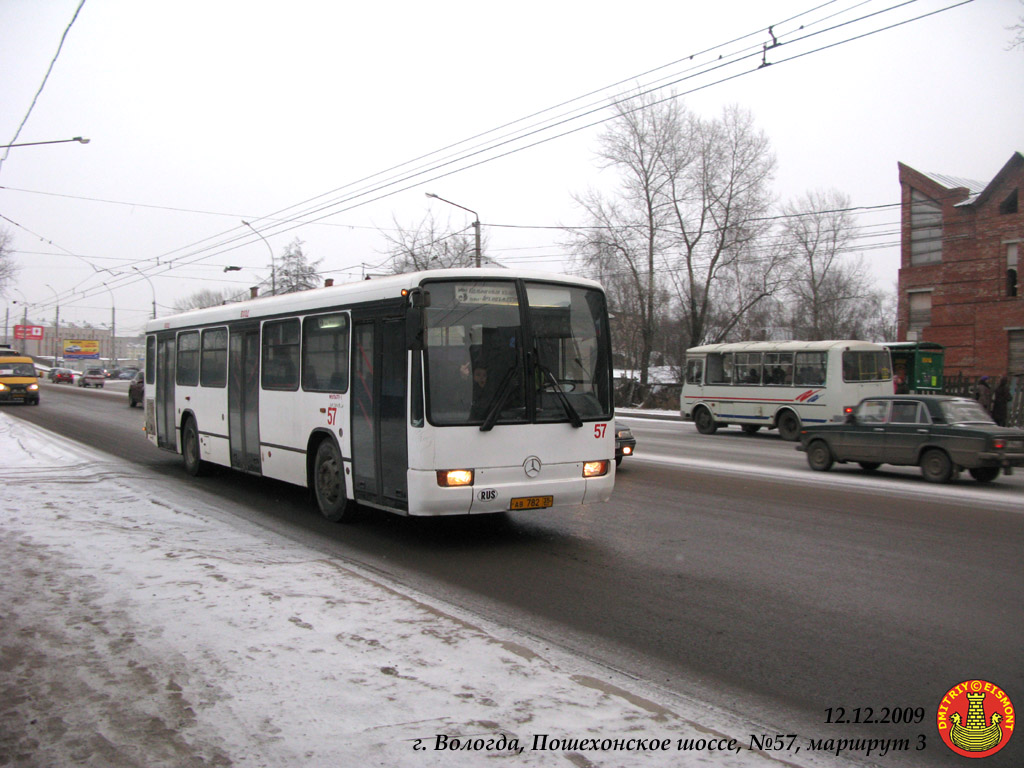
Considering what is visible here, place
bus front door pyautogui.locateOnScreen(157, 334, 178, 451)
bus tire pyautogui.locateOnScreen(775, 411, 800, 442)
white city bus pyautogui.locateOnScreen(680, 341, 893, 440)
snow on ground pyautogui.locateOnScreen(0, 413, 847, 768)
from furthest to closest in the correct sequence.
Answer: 1. bus tire pyautogui.locateOnScreen(775, 411, 800, 442)
2. white city bus pyautogui.locateOnScreen(680, 341, 893, 440)
3. bus front door pyautogui.locateOnScreen(157, 334, 178, 451)
4. snow on ground pyautogui.locateOnScreen(0, 413, 847, 768)

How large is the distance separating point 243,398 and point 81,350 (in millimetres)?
139409

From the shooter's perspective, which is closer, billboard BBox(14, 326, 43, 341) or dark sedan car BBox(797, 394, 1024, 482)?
dark sedan car BBox(797, 394, 1024, 482)

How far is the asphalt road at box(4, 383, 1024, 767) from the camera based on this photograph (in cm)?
477

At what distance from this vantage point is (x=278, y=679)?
441 cm

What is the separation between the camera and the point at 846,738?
4.06 m

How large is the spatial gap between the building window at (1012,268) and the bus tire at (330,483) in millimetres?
36327

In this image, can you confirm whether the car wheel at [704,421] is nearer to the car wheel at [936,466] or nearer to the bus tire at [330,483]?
the car wheel at [936,466]

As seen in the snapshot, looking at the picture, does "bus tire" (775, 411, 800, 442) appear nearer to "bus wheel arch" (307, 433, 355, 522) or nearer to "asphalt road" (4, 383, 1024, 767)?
"asphalt road" (4, 383, 1024, 767)

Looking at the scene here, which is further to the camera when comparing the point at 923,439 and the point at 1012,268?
the point at 1012,268

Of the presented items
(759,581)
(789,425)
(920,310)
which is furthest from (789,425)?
(920,310)

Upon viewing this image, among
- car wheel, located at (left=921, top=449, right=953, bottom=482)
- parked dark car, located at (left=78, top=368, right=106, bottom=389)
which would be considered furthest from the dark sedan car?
parked dark car, located at (left=78, top=368, right=106, bottom=389)

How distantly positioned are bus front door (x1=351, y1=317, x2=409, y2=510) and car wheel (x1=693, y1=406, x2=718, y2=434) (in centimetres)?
1827

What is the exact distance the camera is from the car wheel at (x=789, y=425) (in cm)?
2288

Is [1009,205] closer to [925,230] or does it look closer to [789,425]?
[925,230]
